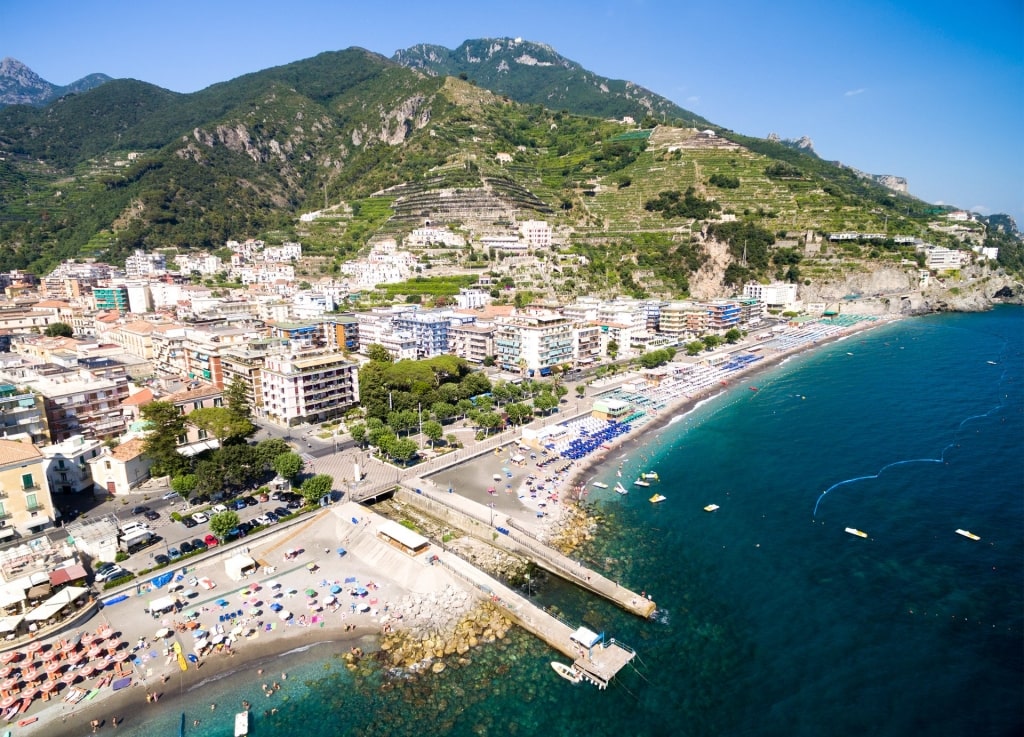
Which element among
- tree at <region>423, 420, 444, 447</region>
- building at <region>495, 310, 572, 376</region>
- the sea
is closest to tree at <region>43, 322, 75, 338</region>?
building at <region>495, 310, 572, 376</region>

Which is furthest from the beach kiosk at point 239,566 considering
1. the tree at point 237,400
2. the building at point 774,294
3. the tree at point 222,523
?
the building at point 774,294

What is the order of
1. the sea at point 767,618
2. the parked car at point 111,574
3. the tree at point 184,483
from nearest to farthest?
1. the sea at point 767,618
2. the parked car at point 111,574
3. the tree at point 184,483

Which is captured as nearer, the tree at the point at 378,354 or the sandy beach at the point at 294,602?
the sandy beach at the point at 294,602

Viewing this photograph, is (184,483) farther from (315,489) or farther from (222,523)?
(315,489)

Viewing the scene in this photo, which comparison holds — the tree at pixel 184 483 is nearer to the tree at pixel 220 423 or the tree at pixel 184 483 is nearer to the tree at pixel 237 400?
the tree at pixel 220 423

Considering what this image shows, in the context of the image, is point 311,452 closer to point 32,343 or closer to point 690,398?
point 690,398

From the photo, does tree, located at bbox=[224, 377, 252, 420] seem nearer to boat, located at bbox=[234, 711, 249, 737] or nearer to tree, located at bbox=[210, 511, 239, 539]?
tree, located at bbox=[210, 511, 239, 539]

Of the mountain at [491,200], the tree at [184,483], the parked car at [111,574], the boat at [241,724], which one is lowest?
the boat at [241,724]

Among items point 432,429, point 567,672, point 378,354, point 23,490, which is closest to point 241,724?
point 567,672
